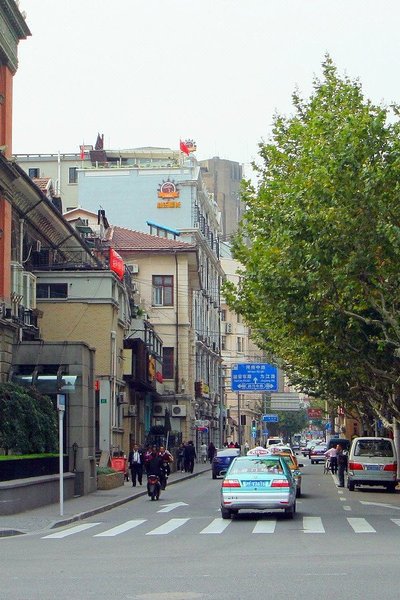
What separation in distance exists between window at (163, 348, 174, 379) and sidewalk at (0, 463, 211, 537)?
35919mm

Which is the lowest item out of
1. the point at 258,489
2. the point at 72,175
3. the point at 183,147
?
the point at 258,489

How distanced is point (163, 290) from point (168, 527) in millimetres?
52223

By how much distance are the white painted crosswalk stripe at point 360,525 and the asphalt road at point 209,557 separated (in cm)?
2

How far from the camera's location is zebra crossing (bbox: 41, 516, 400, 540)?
72.3 ft

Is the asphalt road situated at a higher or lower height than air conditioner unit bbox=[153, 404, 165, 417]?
lower

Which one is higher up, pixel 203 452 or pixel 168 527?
pixel 203 452

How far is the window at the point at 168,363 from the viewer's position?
3009 inches

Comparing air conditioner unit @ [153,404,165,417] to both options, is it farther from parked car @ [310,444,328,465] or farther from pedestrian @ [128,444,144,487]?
pedestrian @ [128,444,144,487]

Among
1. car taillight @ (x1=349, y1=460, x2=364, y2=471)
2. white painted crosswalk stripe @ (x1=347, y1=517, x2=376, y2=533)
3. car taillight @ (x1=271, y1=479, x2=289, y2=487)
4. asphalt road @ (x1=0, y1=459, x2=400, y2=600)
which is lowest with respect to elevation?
asphalt road @ (x1=0, y1=459, x2=400, y2=600)

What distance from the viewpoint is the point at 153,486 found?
3488cm

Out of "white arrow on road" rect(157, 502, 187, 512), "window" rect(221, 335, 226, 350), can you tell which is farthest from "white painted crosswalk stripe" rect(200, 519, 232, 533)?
"window" rect(221, 335, 226, 350)

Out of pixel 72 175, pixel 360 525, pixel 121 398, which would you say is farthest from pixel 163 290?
pixel 360 525

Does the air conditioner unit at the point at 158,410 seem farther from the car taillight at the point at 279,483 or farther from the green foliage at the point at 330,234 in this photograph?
the car taillight at the point at 279,483

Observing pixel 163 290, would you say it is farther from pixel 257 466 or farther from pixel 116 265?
pixel 257 466
